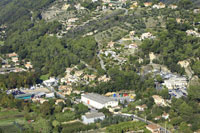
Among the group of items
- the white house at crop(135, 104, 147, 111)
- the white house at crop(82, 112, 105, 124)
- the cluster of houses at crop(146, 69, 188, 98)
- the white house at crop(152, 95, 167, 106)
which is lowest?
the white house at crop(82, 112, 105, 124)

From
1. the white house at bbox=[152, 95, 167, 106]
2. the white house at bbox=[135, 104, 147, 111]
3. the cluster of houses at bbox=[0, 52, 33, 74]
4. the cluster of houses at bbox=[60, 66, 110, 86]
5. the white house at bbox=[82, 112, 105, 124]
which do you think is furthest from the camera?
the cluster of houses at bbox=[0, 52, 33, 74]

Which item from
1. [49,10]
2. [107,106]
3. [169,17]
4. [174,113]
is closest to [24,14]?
[49,10]

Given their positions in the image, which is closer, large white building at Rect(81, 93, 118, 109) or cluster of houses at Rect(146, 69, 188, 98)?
large white building at Rect(81, 93, 118, 109)

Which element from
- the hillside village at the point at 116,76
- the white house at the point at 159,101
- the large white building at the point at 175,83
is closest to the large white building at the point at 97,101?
the hillside village at the point at 116,76

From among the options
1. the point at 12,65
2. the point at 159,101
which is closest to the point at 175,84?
the point at 159,101

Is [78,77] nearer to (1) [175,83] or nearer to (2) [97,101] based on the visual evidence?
(2) [97,101]

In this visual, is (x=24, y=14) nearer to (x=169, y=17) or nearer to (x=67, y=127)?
(x=169, y=17)

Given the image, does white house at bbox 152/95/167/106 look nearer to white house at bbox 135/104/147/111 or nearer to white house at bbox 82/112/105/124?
white house at bbox 135/104/147/111

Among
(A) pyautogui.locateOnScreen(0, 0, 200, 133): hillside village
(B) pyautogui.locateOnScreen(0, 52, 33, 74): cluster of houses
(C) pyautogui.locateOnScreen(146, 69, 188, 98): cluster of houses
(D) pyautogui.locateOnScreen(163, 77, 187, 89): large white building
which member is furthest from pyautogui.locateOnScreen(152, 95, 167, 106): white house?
(B) pyautogui.locateOnScreen(0, 52, 33, 74): cluster of houses

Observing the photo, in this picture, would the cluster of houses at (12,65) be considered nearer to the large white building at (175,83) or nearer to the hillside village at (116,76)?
the hillside village at (116,76)
